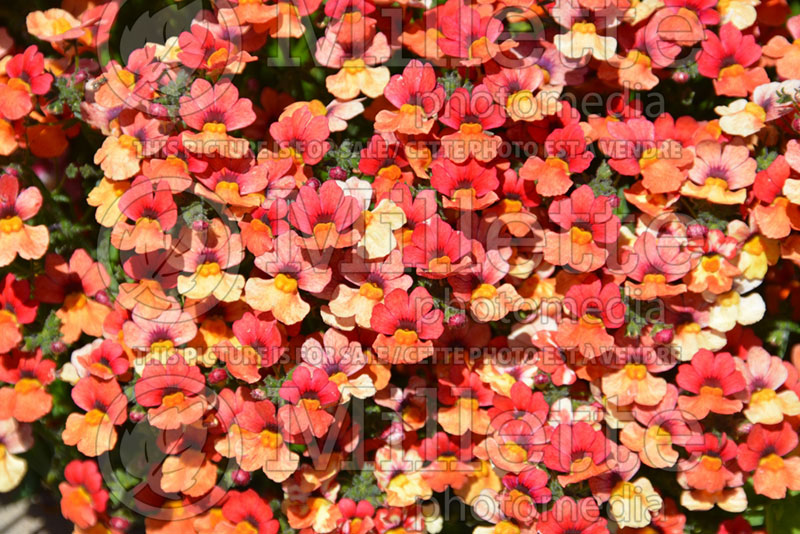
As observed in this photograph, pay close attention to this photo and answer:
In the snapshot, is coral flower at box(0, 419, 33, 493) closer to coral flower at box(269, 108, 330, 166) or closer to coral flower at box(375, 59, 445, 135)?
coral flower at box(269, 108, 330, 166)

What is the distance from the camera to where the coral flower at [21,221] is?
2.18m

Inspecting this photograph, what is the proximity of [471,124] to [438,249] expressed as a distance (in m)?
0.38

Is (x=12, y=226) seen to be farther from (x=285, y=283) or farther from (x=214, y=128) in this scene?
(x=285, y=283)

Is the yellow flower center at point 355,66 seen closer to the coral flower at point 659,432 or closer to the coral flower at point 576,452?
the coral flower at point 576,452

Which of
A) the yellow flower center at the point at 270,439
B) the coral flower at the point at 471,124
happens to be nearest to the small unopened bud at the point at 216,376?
the yellow flower center at the point at 270,439

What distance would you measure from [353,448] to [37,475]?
1.32m

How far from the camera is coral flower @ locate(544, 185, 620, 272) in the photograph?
2.07 meters

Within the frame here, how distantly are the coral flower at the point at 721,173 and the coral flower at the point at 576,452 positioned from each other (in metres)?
0.75

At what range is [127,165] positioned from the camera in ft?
7.01

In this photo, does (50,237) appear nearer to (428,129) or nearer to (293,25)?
(293,25)

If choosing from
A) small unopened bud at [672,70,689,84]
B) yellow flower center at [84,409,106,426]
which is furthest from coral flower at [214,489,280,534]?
small unopened bud at [672,70,689,84]

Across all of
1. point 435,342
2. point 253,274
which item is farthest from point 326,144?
point 435,342

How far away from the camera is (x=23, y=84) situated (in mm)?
2246

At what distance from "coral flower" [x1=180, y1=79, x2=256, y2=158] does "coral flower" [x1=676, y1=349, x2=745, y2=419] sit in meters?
1.40
